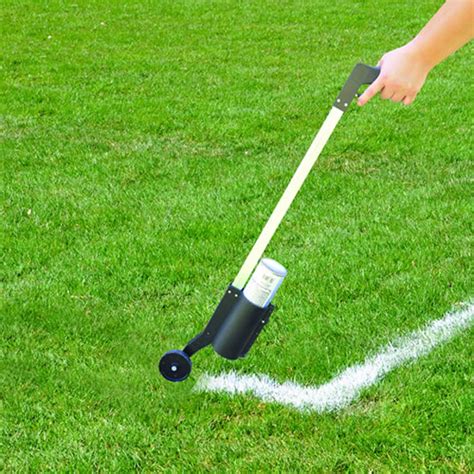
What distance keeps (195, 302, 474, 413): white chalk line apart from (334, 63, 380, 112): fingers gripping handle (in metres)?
1.24

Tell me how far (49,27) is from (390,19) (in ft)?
17.0

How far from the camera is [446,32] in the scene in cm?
309

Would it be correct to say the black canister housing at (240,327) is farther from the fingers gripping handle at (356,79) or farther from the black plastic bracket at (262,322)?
the fingers gripping handle at (356,79)

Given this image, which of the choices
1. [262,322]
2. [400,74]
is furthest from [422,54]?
[262,322]

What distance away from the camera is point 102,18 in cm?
1431

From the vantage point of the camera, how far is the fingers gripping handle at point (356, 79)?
3.30m

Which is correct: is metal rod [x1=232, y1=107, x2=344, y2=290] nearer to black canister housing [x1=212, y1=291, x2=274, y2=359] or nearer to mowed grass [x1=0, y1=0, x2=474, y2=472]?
black canister housing [x1=212, y1=291, x2=274, y2=359]

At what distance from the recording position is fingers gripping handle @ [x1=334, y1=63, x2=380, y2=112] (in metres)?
3.30

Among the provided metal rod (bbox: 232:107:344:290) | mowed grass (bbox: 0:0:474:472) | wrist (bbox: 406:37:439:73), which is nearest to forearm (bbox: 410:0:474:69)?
wrist (bbox: 406:37:439:73)

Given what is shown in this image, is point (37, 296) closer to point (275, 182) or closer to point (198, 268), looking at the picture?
point (198, 268)

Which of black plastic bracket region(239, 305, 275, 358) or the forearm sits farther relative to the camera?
black plastic bracket region(239, 305, 275, 358)

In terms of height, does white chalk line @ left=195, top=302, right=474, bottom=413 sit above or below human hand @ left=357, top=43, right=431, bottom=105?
below

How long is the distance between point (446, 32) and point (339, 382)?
1597 mm

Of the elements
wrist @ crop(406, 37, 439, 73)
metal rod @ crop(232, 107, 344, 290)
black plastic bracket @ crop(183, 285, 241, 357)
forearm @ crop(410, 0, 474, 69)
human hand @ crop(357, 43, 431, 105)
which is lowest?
black plastic bracket @ crop(183, 285, 241, 357)
